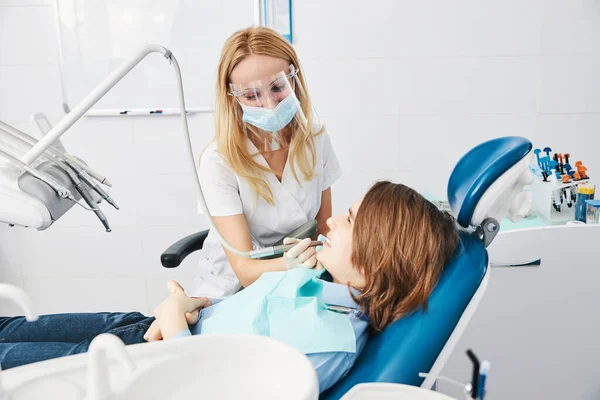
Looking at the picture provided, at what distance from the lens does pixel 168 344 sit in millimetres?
590

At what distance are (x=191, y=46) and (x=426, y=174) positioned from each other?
1.18 metres

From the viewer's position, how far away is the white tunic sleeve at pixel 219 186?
5.39 ft

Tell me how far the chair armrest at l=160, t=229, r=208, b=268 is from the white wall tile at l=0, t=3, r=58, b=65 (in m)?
1.27

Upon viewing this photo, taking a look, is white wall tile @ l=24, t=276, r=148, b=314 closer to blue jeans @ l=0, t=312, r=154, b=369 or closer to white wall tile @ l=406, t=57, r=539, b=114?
blue jeans @ l=0, t=312, r=154, b=369

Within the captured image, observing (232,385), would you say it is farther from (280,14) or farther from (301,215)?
(280,14)

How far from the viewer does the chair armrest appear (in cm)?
171

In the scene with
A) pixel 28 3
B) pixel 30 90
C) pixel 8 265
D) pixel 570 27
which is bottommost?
pixel 8 265

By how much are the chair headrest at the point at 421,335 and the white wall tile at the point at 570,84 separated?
147 cm

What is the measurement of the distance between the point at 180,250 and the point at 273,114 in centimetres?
54

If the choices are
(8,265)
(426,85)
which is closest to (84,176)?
(426,85)

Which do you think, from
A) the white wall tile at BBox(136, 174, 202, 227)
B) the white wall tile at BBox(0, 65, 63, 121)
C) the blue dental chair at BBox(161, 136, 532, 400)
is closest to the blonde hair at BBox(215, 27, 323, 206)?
the blue dental chair at BBox(161, 136, 532, 400)

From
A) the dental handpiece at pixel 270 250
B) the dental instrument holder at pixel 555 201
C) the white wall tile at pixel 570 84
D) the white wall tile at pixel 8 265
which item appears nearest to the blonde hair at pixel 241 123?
the dental handpiece at pixel 270 250

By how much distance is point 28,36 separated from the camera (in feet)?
8.27

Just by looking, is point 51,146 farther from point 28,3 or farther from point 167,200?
point 28,3
